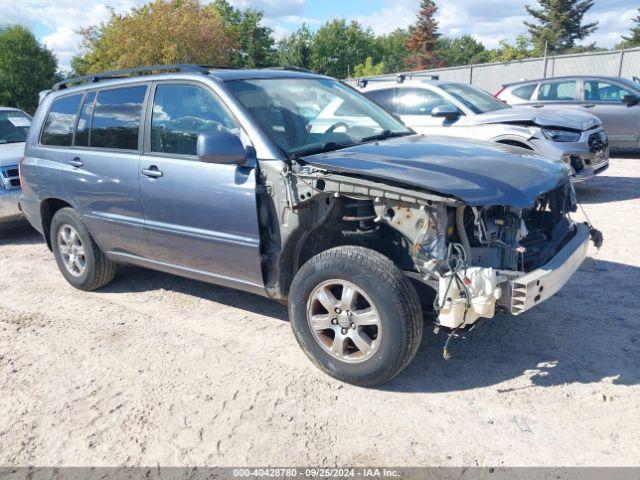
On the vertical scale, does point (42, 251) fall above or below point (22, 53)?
below

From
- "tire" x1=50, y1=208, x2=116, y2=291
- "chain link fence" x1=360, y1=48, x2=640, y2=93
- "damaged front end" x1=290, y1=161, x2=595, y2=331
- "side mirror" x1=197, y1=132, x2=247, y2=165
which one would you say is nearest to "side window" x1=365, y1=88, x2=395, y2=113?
"tire" x1=50, y1=208, x2=116, y2=291

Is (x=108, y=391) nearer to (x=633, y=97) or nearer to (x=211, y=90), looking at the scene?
(x=211, y=90)

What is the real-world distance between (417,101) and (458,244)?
6044 mm

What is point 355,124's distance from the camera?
4438 millimetres

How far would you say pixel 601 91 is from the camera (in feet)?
37.5

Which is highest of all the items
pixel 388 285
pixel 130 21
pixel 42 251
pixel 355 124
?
pixel 130 21

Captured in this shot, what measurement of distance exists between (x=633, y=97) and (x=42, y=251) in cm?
1066

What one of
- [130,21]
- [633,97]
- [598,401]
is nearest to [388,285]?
[598,401]

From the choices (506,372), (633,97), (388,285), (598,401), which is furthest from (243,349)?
A: (633,97)

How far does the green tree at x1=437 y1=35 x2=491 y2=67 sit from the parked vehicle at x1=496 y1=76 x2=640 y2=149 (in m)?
58.0

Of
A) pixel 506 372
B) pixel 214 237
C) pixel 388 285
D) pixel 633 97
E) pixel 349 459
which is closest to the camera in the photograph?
pixel 349 459

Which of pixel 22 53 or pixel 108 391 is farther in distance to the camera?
pixel 22 53

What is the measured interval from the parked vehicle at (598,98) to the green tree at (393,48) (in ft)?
234

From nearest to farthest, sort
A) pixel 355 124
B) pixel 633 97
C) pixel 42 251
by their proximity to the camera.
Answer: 1. pixel 355 124
2. pixel 42 251
3. pixel 633 97
